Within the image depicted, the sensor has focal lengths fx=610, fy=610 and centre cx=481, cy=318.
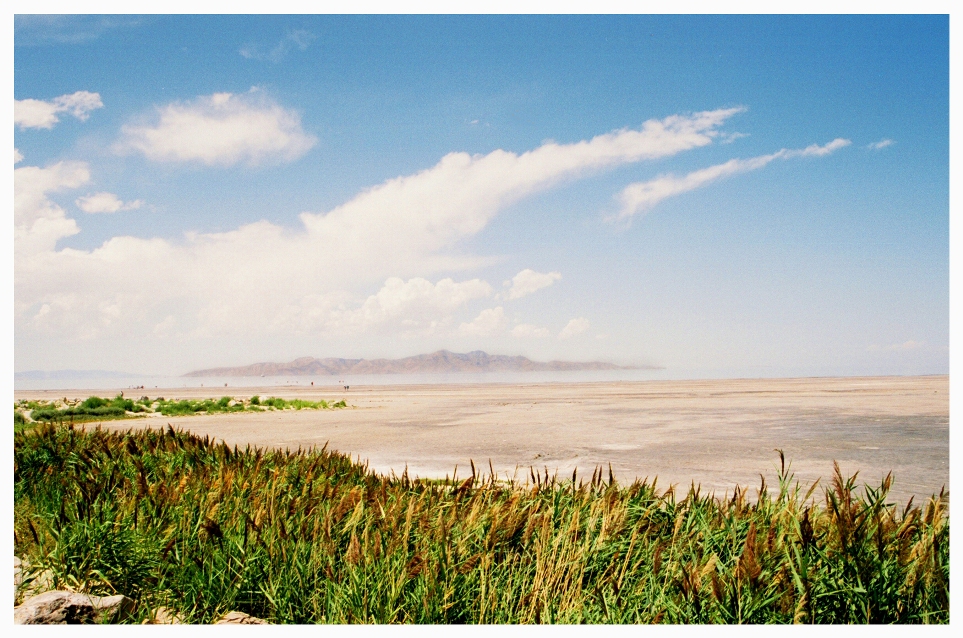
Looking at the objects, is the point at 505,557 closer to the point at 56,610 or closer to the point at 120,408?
the point at 56,610

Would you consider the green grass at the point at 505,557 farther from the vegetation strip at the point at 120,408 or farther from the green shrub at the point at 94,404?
the green shrub at the point at 94,404

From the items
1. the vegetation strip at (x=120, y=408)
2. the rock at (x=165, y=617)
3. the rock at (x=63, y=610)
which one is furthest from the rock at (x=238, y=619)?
the vegetation strip at (x=120, y=408)

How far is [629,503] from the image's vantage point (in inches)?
193

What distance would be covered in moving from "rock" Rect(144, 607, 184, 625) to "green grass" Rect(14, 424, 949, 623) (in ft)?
0.15

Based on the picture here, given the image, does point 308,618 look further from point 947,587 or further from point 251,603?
point 947,587

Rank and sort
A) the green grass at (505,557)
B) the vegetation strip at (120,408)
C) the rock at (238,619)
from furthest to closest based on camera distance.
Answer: the vegetation strip at (120,408) < the rock at (238,619) < the green grass at (505,557)

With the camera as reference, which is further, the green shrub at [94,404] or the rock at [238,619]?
the green shrub at [94,404]

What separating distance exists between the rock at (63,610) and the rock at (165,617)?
216 mm

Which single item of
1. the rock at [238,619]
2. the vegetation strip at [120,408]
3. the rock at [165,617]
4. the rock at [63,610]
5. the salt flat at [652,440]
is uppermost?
the rock at [63,610]

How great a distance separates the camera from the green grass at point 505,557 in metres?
3.38

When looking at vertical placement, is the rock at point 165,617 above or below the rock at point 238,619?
below

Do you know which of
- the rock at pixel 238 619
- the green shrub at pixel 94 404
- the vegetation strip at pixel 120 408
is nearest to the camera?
the rock at pixel 238 619

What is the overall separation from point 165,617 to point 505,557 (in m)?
2.19

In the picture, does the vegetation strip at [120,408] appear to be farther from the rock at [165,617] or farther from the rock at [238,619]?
the rock at [238,619]
